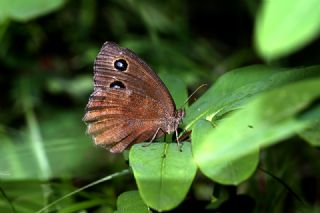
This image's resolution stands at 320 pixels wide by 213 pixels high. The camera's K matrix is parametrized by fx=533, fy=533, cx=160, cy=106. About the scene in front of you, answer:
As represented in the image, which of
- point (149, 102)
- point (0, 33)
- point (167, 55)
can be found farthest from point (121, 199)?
point (167, 55)

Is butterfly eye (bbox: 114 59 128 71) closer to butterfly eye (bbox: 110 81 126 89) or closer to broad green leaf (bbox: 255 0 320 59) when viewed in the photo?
butterfly eye (bbox: 110 81 126 89)

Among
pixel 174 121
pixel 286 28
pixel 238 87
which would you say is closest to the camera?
pixel 286 28

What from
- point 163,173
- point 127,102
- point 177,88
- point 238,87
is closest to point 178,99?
point 177,88

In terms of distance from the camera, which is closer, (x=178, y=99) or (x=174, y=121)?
(x=174, y=121)

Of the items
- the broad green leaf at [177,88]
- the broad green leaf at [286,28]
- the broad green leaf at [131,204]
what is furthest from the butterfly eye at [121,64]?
the broad green leaf at [286,28]

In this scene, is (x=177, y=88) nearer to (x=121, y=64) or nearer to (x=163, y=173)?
(x=121, y=64)

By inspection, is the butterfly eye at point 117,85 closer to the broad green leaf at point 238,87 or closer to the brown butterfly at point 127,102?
the brown butterfly at point 127,102
